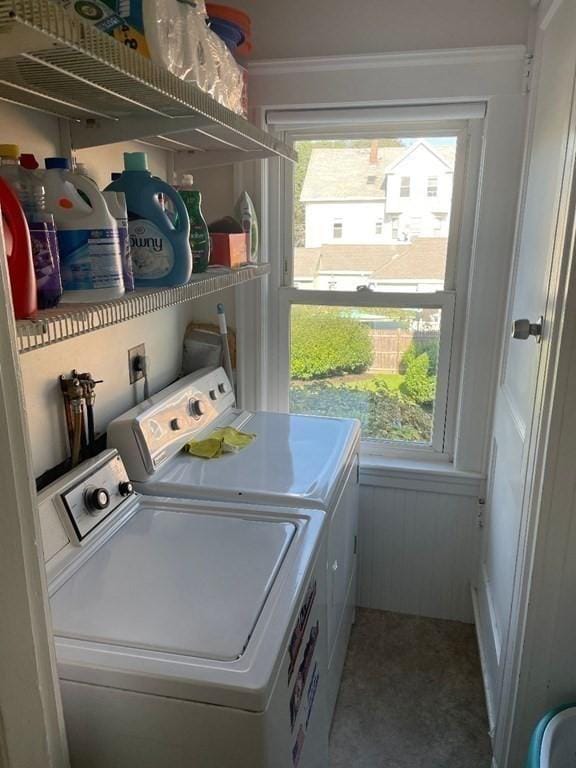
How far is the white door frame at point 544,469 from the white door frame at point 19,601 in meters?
1.10

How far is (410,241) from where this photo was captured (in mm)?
2260

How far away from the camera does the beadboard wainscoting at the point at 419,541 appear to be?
91.0 inches

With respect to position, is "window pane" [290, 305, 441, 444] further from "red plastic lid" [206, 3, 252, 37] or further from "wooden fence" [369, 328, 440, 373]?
"red plastic lid" [206, 3, 252, 37]

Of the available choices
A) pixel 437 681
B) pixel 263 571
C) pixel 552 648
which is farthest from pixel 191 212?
pixel 437 681

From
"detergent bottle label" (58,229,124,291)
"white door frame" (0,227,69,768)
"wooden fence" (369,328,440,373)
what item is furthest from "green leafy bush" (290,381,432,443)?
"white door frame" (0,227,69,768)

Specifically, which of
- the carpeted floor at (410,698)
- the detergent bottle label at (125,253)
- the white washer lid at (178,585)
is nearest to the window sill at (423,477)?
the carpeted floor at (410,698)

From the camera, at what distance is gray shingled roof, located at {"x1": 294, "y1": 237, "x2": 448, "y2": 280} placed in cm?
226

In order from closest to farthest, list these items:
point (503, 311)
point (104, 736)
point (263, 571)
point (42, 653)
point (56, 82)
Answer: point (42, 653) < point (104, 736) < point (56, 82) < point (263, 571) < point (503, 311)

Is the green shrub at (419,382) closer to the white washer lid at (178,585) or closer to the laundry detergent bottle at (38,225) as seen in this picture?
the white washer lid at (178,585)

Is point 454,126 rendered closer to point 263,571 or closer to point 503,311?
point 503,311

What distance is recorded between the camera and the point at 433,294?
7.46 ft

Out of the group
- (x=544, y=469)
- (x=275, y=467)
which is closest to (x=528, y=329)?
Result: (x=544, y=469)

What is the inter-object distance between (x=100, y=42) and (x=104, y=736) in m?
1.14

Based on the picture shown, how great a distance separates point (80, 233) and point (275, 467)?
925 mm
